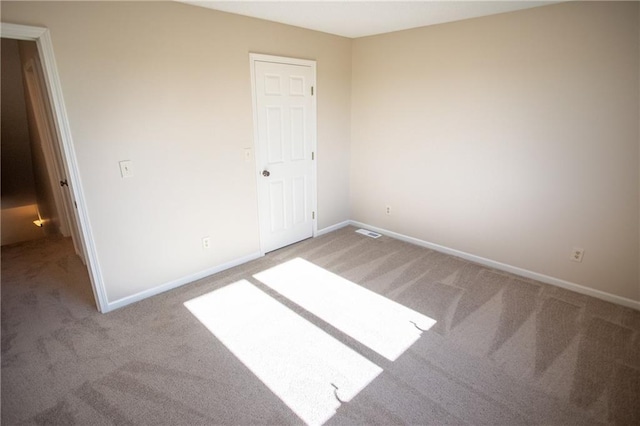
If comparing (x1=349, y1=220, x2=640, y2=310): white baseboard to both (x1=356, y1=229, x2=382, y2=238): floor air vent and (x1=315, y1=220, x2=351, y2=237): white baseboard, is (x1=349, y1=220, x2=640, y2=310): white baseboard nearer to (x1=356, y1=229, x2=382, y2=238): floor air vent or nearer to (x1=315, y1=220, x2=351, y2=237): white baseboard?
(x1=356, y1=229, x2=382, y2=238): floor air vent

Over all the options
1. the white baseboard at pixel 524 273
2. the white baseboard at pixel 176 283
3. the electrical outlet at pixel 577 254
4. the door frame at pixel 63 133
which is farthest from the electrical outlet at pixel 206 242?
the electrical outlet at pixel 577 254

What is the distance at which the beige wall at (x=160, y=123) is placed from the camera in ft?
7.28

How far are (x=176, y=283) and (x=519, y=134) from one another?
11.4ft

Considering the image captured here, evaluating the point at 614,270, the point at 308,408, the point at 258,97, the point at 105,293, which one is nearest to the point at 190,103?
the point at 258,97

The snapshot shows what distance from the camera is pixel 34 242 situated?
13.2ft

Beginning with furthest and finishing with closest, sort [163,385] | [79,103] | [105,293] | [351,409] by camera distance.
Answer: [105,293], [79,103], [163,385], [351,409]

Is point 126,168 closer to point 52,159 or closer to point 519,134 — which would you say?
point 52,159

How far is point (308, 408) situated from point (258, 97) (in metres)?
2.72

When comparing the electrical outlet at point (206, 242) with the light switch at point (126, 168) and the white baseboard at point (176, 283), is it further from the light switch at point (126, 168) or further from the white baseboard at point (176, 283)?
the light switch at point (126, 168)

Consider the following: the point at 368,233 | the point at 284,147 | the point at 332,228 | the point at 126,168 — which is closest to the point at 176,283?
the point at 126,168

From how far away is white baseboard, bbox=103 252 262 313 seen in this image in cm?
Result: 267

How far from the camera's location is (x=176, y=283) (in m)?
3.00

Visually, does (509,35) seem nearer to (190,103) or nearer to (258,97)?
(258,97)

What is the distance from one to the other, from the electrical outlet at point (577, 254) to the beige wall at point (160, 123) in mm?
3056
